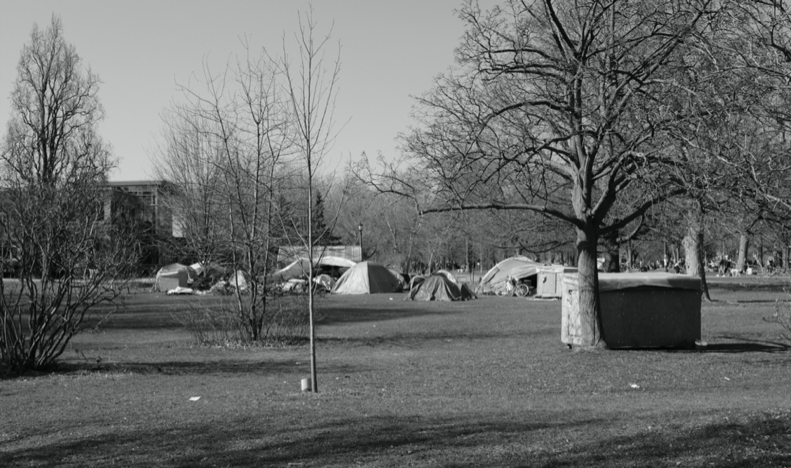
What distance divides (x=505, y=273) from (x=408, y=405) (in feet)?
121

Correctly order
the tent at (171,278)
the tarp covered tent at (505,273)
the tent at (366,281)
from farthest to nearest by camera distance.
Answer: the tent at (171,278) → the tent at (366,281) → the tarp covered tent at (505,273)

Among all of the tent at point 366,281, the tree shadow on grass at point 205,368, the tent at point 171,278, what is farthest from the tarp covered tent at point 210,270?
the tent at point 366,281

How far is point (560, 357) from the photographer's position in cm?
1538

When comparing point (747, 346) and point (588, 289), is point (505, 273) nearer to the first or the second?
point (747, 346)

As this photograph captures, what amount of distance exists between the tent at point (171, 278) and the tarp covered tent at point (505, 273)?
17.4 metres

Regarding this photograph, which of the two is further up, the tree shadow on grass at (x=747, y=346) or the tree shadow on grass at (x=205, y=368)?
the tree shadow on grass at (x=205, y=368)

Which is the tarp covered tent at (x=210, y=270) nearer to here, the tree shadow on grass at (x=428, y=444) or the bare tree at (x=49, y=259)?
the bare tree at (x=49, y=259)

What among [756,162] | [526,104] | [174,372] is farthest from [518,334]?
[756,162]

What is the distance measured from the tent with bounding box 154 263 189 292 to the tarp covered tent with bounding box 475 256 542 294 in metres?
17.4

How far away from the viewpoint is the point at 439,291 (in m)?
39.3

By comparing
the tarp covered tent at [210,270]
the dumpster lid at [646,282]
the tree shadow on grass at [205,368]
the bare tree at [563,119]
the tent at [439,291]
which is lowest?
the tree shadow on grass at [205,368]

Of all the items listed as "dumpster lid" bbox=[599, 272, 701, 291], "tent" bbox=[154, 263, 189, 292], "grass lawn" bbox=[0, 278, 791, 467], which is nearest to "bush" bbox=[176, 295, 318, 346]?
"grass lawn" bbox=[0, 278, 791, 467]

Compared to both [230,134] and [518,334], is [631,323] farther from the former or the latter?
[230,134]

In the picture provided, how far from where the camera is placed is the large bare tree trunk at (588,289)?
51.9ft
